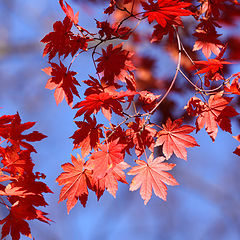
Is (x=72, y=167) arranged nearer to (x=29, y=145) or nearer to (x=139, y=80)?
(x=29, y=145)

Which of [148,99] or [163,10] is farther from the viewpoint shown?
[148,99]

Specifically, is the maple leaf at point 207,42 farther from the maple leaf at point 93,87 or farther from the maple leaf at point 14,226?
the maple leaf at point 14,226

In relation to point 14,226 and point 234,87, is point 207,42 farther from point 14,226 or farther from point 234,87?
point 14,226

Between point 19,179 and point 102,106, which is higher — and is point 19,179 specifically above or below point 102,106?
below

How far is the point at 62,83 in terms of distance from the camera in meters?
1.17

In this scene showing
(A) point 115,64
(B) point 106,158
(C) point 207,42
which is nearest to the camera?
(B) point 106,158

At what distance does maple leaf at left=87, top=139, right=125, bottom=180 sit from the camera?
2.86 ft

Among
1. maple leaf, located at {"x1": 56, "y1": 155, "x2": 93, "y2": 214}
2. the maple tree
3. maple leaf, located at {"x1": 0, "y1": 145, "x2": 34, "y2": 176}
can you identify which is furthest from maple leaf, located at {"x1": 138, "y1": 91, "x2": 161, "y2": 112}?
maple leaf, located at {"x1": 0, "y1": 145, "x2": 34, "y2": 176}

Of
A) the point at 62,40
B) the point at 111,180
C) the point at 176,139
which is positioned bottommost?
the point at 111,180

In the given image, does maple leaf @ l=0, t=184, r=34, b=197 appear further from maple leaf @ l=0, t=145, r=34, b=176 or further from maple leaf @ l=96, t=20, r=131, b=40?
maple leaf @ l=96, t=20, r=131, b=40

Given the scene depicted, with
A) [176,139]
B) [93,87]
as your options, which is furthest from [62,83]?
[176,139]

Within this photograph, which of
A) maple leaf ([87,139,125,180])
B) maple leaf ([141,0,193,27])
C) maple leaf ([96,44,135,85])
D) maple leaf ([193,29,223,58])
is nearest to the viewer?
maple leaf ([87,139,125,180])

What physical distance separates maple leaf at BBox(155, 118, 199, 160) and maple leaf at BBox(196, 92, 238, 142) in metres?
0.07

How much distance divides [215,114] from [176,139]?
0.62ft
